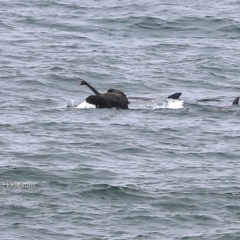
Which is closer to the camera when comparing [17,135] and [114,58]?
[17,135]

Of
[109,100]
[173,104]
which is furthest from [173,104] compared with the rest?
[109,100]

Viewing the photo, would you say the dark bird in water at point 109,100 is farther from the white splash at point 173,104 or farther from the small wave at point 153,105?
the white splash at point 173,104

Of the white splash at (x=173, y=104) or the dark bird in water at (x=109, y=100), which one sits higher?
the dark bird in water at (x=109, y=100)

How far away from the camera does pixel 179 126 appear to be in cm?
2156

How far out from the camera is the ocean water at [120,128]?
15.5 m

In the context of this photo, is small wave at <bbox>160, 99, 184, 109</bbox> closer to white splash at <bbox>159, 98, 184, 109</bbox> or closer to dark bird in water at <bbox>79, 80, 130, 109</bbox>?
white splash at <bbox>159, 98, 184, 109</bbox>

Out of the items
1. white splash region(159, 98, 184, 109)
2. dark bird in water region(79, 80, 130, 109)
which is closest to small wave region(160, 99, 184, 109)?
white splash region(159, 98, 184, 109)

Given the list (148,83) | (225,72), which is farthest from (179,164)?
(225,72)

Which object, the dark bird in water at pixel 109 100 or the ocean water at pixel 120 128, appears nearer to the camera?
the ocean water at pixel 120 128

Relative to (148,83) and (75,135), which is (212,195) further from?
(148,83)

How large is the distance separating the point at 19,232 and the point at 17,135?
578cm

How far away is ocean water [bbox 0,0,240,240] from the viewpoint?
50.8 ft

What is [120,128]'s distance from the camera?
21125mm

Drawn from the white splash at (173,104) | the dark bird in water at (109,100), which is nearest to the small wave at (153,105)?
the white splash at (173,104)
